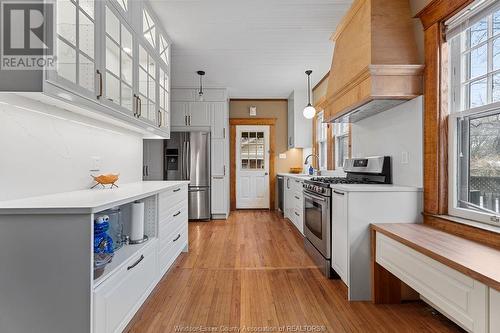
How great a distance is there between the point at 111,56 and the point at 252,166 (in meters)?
4.54

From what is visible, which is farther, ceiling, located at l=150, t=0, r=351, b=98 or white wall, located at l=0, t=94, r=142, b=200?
ceiling, located at l=150, t=0, r=351, b=98

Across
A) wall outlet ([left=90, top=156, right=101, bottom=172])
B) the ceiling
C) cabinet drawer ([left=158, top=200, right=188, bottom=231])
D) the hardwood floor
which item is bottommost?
the hardwood floor

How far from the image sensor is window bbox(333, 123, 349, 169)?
3.90m

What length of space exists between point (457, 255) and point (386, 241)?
0.54 meters

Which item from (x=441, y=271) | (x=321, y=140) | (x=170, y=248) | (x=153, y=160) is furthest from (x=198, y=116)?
(x=441, y=271)

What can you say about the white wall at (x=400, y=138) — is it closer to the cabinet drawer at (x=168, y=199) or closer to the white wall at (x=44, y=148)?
the cabinet drawer at (x=168, y=199)

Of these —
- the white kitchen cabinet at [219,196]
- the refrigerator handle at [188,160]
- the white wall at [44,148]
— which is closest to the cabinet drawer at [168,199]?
the white wall at [44,148]

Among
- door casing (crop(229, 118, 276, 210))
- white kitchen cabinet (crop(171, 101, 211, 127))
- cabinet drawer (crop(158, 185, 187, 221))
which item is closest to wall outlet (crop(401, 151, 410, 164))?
cabinet drawer (crop(158, 185, 187, 221))

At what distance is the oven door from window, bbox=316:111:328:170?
190 centimetres

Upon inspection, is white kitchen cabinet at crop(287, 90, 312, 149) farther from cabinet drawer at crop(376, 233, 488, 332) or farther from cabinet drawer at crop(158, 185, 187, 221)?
cabinet drawer at crop(376, 233, 488, 332)

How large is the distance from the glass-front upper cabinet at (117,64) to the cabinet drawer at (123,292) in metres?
1.12

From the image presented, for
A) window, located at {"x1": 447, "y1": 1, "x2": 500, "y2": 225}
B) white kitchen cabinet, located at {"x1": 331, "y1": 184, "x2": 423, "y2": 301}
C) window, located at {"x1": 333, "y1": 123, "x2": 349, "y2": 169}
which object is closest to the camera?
window, located at {"x1": 447, "y1": 1, "x2": 500, "y2": 225}

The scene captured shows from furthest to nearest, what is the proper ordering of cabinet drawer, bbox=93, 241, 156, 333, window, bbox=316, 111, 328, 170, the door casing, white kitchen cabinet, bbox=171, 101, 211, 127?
the door casing → white kitchen cabinet, bbox=171, 101, 211, 127 → window, bbox=316, 111, 328, 170 → cabinet drawer, bbox=93, 241, 156, 333

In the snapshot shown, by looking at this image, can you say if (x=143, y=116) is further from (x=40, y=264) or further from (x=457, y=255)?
(x=457, y=255)
